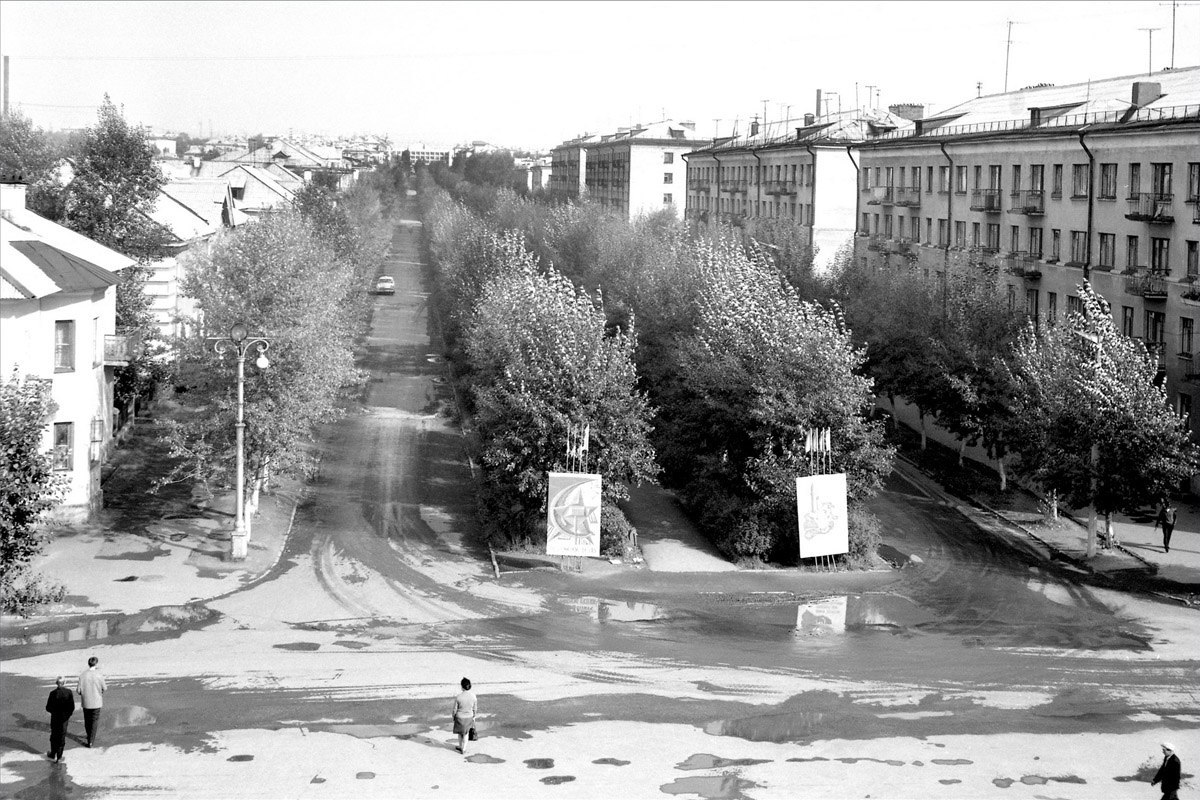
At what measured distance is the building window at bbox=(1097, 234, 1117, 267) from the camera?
49719mm

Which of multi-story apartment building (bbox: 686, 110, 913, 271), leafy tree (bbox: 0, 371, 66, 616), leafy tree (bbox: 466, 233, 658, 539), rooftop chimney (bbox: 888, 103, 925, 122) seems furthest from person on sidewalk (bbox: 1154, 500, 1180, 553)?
rooftop chimney (bbox: 888, 103, 925, 122)

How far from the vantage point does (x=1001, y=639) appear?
2819cm

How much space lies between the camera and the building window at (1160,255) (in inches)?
1812

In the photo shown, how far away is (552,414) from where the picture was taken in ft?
111

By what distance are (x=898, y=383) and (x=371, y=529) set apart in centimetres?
2017

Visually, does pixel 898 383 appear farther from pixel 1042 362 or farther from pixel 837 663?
pixel 837 663

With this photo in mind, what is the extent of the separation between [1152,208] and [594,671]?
31236mm

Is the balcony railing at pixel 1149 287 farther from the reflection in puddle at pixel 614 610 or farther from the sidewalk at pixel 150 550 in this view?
the sidewalk at pixel 150 550

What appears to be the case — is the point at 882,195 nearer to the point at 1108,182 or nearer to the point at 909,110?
the point at 909,110

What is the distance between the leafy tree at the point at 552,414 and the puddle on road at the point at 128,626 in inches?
345

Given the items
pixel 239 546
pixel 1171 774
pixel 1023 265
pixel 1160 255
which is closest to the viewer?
pixel 1171 774

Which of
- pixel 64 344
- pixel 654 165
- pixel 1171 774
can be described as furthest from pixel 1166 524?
pixel 654 165

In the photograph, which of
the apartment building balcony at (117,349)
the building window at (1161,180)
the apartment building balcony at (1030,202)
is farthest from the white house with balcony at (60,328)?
the apartment building balcony at (1030,202)

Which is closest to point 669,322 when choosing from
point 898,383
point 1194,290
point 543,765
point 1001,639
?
point 898,383
